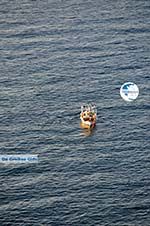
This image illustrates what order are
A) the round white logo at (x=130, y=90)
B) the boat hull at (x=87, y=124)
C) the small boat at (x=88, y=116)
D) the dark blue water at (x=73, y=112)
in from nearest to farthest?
1. the dark blue water at (x=73, y=112)
2. the boat hull at (x=87, y=124)
3. the small boat at (x=88, y=116)
4. the round white logo at (x=130, y=90)

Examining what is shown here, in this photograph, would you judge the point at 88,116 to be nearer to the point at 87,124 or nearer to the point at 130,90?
the point at 87,124

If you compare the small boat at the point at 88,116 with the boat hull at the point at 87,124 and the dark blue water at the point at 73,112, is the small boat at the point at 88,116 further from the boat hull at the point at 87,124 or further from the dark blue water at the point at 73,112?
the dark blue water at the point at 73,112

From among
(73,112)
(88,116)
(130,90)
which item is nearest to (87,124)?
(88,116)

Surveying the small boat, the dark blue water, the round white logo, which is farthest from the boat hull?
the round white logo

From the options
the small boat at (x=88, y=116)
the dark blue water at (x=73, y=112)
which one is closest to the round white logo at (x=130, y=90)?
the dark blue water at (x=73, y=112)

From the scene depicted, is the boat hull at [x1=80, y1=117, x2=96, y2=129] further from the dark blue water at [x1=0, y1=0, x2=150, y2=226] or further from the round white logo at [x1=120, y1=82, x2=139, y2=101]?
the round white logo at [x1=120, y1=82, x2=139, y2=101]

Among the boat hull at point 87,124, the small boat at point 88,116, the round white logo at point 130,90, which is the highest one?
the round white logo at point 130,90

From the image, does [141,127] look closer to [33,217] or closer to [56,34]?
[33,217]

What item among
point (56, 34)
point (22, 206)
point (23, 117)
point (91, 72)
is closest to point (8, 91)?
point (23, 117)
